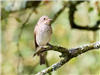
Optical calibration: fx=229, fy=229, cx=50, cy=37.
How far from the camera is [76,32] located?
6.02m

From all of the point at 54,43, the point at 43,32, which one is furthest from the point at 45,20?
the point at 54,43

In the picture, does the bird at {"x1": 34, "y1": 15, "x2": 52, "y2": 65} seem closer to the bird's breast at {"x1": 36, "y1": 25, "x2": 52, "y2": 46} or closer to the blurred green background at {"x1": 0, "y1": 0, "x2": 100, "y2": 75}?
the bird's breast at {"x1": 36, "y1": 25, "x2": 52, "y2": 46}

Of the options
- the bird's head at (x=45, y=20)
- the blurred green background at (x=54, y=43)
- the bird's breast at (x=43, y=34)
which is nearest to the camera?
the bird's breast at (x=43, y=34)

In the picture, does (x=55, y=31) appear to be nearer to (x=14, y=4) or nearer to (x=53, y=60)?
(x=53, y=60)

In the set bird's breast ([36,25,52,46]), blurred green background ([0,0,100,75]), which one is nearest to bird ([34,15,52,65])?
bird's breast ([36,25,52,46])

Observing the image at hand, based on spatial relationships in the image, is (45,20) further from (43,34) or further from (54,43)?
(54,43)

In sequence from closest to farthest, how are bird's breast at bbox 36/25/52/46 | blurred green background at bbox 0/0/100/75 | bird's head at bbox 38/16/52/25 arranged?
bird's breast at bbox 36/25/52/46
bird's head at bbox 38/16/52/25
blurred green background at bbox 0/0/100/75

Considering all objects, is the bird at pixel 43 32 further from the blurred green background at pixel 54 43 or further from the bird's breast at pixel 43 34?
the blurred green background at pixel 54 43

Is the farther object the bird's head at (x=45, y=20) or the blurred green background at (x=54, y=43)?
the blurred green background at (x=54, y=43)

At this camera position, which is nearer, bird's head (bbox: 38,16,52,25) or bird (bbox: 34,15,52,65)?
bird (bbox: 34,15,52,65)

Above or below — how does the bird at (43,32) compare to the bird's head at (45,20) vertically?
below

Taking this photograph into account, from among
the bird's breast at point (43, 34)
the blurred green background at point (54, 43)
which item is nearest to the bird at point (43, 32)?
the bird's breast at point (43, 34)

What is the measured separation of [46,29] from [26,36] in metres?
2.56

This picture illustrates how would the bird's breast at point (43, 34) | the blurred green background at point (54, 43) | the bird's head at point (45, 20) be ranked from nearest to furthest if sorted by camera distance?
the bird's breast at point (43, 34) < the bird's head at point (45, 20) < the blurred green background at point (54, 43)
